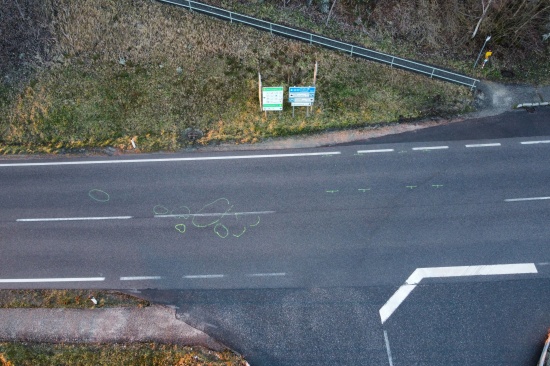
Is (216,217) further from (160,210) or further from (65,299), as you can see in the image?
(65,299)

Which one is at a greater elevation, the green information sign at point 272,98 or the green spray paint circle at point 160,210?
the green information sign at point 272,98

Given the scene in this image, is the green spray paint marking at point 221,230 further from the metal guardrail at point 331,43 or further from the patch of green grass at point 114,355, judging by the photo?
the metal guardrail at point 331,43

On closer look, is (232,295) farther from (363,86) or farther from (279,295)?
(363,86)

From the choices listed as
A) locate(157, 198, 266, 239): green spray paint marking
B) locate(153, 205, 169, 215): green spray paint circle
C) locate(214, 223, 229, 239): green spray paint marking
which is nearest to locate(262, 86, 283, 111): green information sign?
locate(157, 198, 266, 239): green spray paint marking

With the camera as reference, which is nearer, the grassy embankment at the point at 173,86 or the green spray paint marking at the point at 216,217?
the green spray paint marking at the point at 216,217

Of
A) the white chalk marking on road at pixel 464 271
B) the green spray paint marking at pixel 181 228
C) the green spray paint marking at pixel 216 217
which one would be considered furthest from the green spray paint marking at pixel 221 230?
the white chalk marking on road at pixel 464 271

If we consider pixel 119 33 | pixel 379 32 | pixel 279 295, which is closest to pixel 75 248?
pixel 279 295

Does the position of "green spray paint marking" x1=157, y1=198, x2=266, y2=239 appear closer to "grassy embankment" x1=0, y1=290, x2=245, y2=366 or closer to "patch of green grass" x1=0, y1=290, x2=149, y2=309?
"patch of green grass" x1=0, y1=290, x2=149, y2=309
